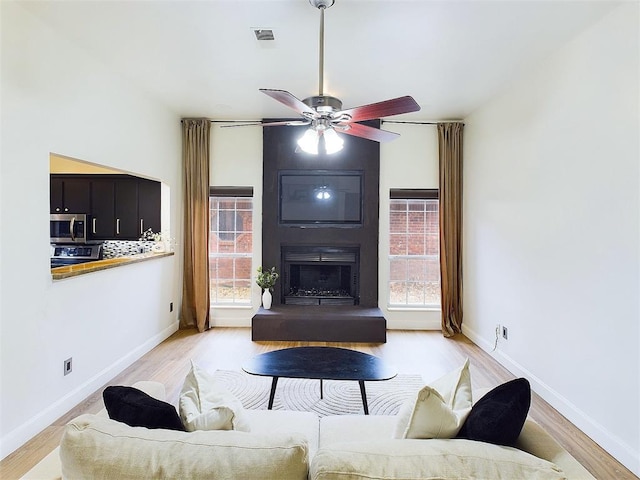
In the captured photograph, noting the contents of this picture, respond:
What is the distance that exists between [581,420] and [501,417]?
1.96 m

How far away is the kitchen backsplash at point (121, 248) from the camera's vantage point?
586 cm

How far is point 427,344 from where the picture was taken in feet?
15.5

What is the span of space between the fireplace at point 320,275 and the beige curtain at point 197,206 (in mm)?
1056

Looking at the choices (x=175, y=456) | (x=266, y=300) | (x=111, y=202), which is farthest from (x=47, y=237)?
(x=111, y=202)

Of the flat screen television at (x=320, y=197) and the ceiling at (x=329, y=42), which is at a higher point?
the ceiling at (x=329, y=42)

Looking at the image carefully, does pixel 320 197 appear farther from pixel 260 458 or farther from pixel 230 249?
pixel 260 458

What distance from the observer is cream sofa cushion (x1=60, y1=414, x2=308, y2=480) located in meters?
1.11

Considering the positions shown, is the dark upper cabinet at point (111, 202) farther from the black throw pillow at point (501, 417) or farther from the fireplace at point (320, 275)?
the black throw pillow at point (501, 417)

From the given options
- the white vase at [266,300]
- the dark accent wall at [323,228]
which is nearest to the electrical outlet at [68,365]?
the white vase at [266,300]

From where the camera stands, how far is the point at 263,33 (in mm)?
2869

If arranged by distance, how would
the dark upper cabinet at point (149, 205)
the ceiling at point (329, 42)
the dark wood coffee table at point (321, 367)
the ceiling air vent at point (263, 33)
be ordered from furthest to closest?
the dark upper cabinet at point (149, 205) → the ceiling air vent at point (263, 33) → the dark wood coffee table at point (321, 367) → the ceiling at point (329, 42)

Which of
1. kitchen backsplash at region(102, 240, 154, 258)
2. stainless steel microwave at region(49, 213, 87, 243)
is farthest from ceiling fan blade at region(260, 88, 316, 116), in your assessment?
stainless steel microwave at region(49, 213, 87, 243)

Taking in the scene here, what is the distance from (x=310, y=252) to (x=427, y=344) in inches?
73.4

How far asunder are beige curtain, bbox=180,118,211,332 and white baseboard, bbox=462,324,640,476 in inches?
142
